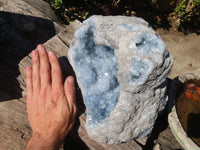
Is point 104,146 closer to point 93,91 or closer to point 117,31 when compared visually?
point 93,91

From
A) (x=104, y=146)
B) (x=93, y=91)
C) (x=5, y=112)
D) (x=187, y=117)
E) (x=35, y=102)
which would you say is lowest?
(x=187, y=117)

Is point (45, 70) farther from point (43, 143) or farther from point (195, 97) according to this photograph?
point (195, 97)

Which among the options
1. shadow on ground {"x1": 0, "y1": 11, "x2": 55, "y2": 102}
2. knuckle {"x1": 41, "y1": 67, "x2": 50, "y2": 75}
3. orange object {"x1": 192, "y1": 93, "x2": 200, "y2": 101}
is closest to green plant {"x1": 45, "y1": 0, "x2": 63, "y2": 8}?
shadow on ground {"x1": 0, "y1": 11, "x2": 55, "y2": 102}

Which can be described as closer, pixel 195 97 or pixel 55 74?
pixel 55 74

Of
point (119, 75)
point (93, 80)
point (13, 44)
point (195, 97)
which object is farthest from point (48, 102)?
point (195, 97)

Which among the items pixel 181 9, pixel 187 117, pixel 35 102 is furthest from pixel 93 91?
pixel 181 9

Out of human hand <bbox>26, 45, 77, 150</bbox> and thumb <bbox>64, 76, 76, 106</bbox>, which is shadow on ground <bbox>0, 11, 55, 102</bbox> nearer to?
human hand <bbox>26, 45, 77, 150</bbox>

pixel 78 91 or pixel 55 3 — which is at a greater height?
pixel 55 3
